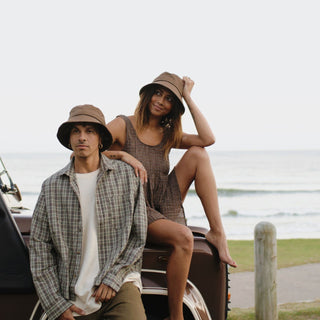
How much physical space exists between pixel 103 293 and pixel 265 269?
2.36 m

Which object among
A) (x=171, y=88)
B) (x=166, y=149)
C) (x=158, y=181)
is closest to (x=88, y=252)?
(x=158, y=181)

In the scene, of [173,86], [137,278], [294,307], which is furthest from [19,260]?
[294,307]

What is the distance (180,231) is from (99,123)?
2.40 ft

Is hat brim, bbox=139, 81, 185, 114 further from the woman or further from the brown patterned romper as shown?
the brown patterned romper

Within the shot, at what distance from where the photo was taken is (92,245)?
2576mm

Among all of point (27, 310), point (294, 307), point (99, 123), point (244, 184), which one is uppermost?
point (99, 123)

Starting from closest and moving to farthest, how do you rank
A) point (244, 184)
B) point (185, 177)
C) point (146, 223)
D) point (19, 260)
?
1. point (19, 260)
2. point (146, 223)
3. point (185, 177)
4. point (244, 184)

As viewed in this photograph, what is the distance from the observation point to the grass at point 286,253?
888cm

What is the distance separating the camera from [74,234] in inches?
101

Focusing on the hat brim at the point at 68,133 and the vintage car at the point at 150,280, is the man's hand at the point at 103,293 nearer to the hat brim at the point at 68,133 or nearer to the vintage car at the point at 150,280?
the vintage car at the point at 150,280

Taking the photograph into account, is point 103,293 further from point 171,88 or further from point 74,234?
point 171,88

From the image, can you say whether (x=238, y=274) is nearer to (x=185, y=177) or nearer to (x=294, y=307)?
(x=294, y=307)

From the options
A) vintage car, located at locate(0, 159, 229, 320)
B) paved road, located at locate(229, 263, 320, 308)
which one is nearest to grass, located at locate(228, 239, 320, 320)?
paved road, located at locate(229, 263, 320, 308)

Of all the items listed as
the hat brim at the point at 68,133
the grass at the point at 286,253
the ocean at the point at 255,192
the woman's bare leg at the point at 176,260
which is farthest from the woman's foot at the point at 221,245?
the ocean at the point at 255,192
